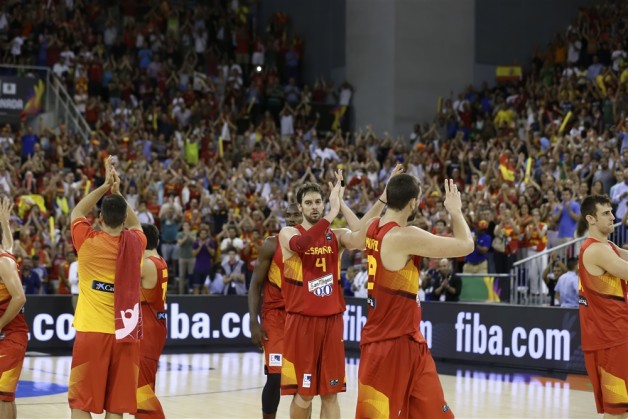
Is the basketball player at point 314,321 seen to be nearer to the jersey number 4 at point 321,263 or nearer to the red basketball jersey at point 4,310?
the jersey number 4 at point 321,263

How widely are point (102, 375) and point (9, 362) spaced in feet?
5.09

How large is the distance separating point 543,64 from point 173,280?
14389mm

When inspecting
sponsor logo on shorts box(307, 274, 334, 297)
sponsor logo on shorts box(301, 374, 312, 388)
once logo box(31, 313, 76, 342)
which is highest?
sponsor logo on shorts box(307, 274, 334, 297)

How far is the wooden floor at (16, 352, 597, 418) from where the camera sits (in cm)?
1343

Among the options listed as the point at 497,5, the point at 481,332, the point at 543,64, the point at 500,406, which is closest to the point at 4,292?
the point at 500,406

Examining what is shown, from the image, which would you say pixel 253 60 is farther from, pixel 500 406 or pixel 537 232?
pixel 500 406

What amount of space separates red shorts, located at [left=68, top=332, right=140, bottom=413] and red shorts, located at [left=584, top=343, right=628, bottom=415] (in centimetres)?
404

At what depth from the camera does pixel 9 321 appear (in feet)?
31.6

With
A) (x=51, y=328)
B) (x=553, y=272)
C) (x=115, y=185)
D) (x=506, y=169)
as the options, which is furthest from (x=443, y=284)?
(x=115, y=185)

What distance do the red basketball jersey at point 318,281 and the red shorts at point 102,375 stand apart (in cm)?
180

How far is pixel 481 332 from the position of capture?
1928 centimetres

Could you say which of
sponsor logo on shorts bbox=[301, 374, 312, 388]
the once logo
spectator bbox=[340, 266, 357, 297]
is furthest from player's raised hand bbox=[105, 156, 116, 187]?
spectator bbox=[340, 266, 357, 297]

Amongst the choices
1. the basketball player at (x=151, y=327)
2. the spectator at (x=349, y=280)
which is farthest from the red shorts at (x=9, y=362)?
the spectator at (x=349, y=280)

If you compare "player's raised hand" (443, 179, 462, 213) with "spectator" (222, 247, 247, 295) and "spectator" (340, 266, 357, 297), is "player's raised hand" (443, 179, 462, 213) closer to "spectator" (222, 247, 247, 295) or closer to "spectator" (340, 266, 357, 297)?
"spectator" (340, 266, 357, 297)
